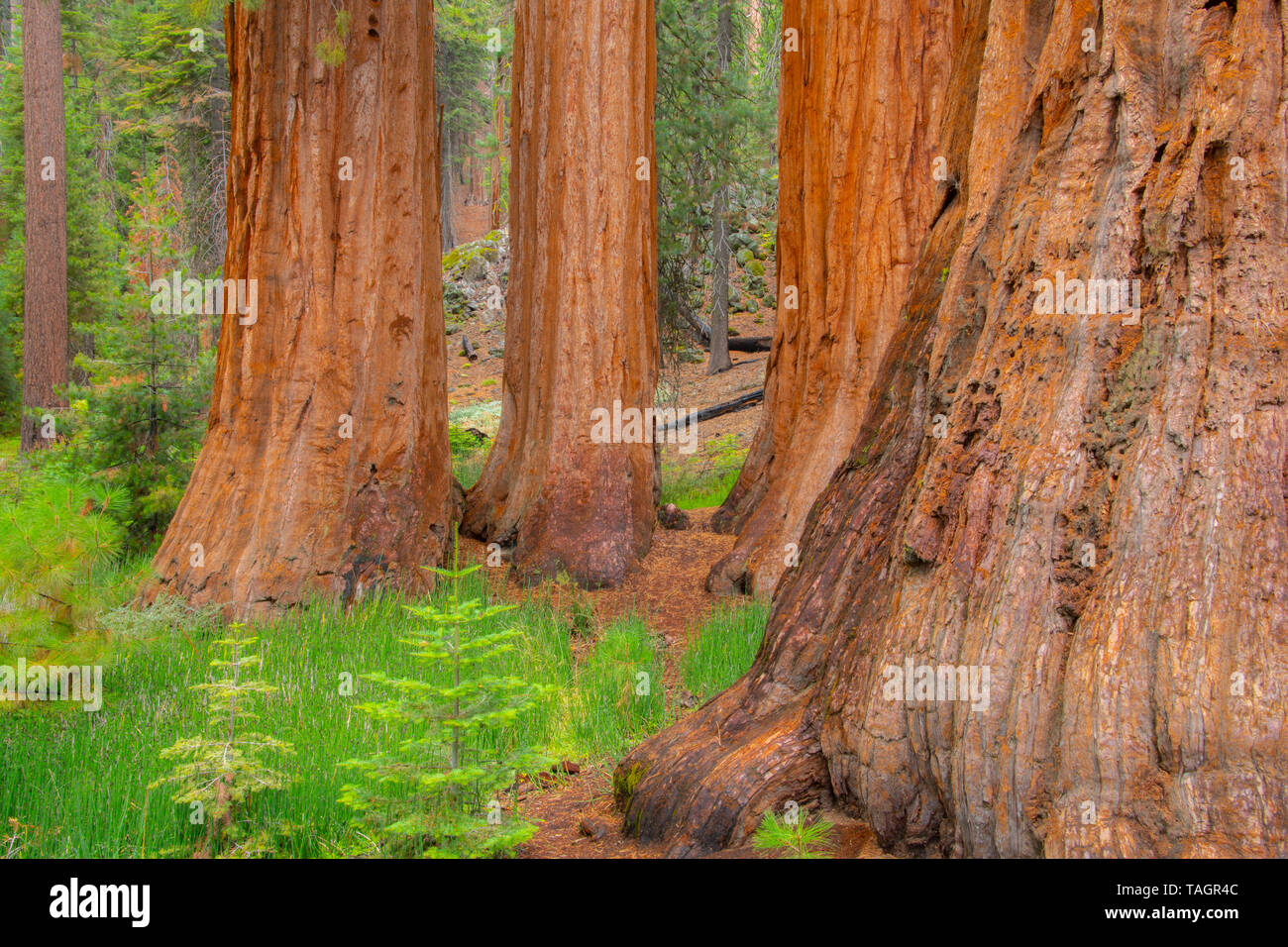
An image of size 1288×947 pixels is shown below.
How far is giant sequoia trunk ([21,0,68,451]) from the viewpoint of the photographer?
595 inches

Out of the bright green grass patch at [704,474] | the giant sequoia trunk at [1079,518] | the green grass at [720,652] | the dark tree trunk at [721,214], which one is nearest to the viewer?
the giant sequoia trunk at [1079,518]

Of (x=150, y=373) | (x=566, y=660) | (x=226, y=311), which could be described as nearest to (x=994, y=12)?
(x=566, y=660)

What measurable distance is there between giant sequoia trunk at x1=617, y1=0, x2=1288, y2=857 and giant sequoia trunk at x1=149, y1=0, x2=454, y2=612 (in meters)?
4.67

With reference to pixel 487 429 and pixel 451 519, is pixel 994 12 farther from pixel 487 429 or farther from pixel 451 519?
pixel 487 429

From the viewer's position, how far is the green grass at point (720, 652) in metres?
5.83

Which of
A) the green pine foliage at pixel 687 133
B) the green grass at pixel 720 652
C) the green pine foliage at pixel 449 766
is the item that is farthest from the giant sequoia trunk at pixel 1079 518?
the green pine foliage at pixel 687 133

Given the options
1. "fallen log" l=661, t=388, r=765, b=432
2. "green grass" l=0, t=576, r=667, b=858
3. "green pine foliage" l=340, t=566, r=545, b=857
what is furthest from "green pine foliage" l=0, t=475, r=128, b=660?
"fallen log" l=661, t=388, r=765, b=432

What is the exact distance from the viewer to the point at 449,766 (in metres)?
3.38

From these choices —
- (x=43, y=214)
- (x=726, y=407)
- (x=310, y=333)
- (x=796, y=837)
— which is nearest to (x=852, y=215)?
(x=310, y=333)

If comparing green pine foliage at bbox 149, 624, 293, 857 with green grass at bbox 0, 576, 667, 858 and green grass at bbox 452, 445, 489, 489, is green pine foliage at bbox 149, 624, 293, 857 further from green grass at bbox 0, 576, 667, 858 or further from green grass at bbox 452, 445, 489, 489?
green grass at bbox 452, 445, 489, 489

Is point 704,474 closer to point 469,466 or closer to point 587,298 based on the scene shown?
point 469,466

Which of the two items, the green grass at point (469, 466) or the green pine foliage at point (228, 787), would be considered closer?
the green pine foliage at point (228, 787)

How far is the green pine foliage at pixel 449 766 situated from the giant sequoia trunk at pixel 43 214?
1446 cm

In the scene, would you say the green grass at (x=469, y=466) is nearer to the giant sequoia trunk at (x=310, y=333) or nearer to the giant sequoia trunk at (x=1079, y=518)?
the giant sequoia trunk at (x=310, y=333)
